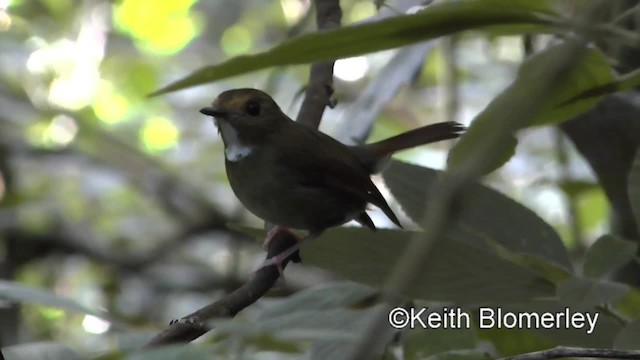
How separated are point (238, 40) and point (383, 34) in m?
3.57

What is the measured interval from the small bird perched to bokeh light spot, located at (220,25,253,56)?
2089 millimetres

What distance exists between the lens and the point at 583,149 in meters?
1.37

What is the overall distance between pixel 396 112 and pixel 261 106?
5.04ft

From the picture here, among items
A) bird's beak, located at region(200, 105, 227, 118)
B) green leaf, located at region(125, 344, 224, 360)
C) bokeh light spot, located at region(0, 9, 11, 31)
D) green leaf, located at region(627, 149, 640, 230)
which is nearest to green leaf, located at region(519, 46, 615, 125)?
green leaf, located at region(627, 149, 640, 230)

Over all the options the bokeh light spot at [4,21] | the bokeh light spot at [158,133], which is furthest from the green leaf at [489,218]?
the bokeh light spot at [158,133]

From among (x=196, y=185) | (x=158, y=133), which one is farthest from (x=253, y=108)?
(x=158, y=133)

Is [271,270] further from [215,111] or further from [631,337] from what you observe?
[215,111]

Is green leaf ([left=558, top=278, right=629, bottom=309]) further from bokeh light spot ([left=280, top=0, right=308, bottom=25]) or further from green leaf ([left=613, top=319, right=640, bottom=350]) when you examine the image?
bokeh light spot ([left=280, top=0, right=308, bottom=25])

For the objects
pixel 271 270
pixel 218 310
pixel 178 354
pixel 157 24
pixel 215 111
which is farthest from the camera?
pixel 157 24

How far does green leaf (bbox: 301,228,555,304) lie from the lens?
30.9 inches

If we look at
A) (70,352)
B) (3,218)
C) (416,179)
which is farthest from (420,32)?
(3,218)

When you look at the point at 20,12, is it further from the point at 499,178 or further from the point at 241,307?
the point at 241,307

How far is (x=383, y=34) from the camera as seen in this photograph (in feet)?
2.24

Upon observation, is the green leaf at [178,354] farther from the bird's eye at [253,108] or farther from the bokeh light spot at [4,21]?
the bokeh light spot at [4,21]
